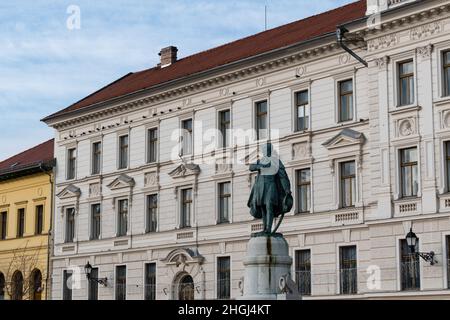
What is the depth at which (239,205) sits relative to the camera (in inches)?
1391

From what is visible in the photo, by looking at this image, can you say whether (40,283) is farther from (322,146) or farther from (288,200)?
(288,200)

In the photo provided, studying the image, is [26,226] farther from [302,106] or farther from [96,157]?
[302,106]

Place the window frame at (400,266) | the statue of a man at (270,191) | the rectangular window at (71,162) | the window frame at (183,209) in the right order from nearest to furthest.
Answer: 1. the statue of a man at (270,191)
2. the window frame at (400,266)
3. the window frame at (183,209)
4. the rectangular window at (71,162)

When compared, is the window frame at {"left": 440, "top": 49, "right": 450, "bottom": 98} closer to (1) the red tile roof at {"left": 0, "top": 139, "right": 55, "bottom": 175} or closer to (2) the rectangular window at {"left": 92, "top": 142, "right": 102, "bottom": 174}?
(2) the rectangular window at {"left": 92, "top": 142, "right": 102, "bottom": 174}

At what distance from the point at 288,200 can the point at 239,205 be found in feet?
45.1

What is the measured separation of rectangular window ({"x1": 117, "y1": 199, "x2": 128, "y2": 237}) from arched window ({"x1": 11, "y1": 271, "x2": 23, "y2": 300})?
9372mm

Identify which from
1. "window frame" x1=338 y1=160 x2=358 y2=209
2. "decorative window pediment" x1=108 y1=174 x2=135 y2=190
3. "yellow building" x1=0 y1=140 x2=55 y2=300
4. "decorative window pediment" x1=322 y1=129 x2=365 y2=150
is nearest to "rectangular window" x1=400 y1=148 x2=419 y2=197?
"decorative window pediment" x1=322 y1=129 x2=365 y2=150

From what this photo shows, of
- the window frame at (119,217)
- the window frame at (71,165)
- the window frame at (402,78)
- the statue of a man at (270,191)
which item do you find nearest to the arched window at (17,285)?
the window frame at (71,165)

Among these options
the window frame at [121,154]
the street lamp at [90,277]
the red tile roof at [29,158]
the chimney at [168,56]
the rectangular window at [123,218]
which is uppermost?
the chimney at [168,56]

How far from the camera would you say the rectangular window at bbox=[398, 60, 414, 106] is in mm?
29266

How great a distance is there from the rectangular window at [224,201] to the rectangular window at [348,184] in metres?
5.98

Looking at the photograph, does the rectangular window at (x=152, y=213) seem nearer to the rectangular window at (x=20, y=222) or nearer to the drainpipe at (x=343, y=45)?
the rectangular window at (x=20, y=222)

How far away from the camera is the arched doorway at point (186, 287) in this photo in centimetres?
3700
